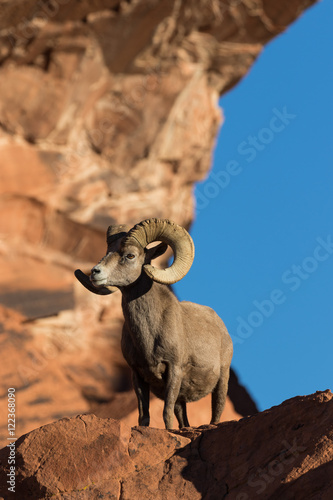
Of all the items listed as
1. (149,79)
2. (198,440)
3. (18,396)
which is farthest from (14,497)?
(149,79)

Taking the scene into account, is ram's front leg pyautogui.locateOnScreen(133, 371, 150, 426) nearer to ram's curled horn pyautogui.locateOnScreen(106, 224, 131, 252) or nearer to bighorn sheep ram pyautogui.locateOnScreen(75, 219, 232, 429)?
bighorn sheep ram pyautogui.locateOnScreen(75, 219, 232, 429)

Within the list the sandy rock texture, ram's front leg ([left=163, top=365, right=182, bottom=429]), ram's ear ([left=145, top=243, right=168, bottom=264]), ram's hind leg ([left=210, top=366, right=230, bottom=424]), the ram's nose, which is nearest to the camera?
the ram's nose

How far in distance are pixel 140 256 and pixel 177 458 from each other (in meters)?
2.23

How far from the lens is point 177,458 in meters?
6.11

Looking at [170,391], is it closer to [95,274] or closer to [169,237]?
[95,274]

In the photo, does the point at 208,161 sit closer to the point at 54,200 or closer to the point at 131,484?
the point at 54,200

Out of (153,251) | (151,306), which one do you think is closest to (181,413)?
(151,306)

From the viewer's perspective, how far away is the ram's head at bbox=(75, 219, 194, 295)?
7.22 m

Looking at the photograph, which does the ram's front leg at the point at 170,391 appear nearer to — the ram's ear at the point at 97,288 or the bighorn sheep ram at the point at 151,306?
the bighorn sheep ram at the point at 151,306

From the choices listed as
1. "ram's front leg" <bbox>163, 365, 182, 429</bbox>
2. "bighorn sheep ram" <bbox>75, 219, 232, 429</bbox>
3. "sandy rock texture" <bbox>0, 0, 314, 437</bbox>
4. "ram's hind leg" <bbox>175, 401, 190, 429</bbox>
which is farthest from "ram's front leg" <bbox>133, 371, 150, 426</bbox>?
"sandy rock texture" <bbox>0, 0, 314, 437</bbox>

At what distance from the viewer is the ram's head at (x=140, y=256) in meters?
7.22

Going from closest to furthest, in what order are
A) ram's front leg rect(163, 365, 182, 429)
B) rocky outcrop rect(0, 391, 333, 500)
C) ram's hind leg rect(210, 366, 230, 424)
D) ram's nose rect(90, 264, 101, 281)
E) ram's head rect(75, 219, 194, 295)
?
1. rocky outcrop rect(0, 391, 333, 500)
2. ram's nose rect(90, 264, 101, 281)
3. ram's head rect(75, 219, 194, 295)
4. ram's front leg rect(163, 365, 182, 429)
5. ram's hind leg rect(210, 366, 230, 424)

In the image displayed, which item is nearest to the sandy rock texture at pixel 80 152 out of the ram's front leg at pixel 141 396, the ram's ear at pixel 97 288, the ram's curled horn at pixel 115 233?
the ram's front leg at pixel 141 396

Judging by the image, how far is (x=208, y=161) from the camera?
2395 cm
